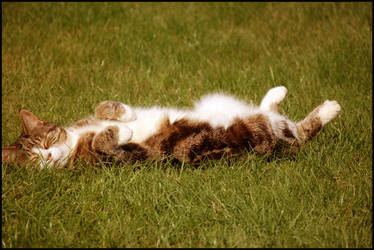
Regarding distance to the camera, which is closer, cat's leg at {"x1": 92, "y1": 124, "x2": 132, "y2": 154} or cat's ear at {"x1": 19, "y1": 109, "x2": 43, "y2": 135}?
cat's leg at {"x1": 92, "y1": 124, "x2": 132, "y2": 154}

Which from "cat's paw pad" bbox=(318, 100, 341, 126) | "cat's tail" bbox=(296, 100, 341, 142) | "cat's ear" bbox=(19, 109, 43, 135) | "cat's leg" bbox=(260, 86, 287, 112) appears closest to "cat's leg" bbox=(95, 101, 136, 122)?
"cat's ear" bbox=(19, 109, 43, 135)

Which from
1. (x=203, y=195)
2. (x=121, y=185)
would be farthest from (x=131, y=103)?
(x=203, y=195)

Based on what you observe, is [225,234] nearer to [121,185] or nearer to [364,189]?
[121,185]

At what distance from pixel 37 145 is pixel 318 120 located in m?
2.32

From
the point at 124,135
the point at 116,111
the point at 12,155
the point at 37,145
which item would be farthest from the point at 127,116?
the point at 12,155

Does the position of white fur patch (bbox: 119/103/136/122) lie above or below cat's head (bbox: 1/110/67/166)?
above

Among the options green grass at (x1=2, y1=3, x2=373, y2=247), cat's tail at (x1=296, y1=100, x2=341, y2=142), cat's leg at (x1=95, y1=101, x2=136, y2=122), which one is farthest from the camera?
cat's tail at (x1=296, y1=100, x2=341, y2=142)

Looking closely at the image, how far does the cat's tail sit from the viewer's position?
2.78 m

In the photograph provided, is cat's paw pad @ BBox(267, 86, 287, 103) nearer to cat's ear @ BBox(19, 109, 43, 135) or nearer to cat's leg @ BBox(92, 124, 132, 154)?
cat's leg @ BBox(92, 124, 132, 154)

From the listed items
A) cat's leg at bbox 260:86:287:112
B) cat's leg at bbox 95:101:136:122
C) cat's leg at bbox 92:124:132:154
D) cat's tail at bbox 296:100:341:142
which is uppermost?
cat's leg at bbox 260:86:287:112

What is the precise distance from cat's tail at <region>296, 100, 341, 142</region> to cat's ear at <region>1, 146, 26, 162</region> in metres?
2.26

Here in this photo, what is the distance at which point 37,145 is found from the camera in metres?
2.54

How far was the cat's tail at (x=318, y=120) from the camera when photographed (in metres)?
2.78

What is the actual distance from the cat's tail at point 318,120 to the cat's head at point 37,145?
2.00m
